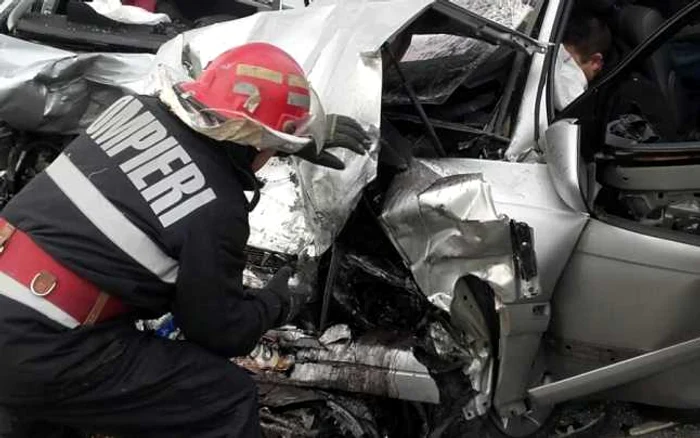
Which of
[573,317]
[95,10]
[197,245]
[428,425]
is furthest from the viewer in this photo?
[95,10]

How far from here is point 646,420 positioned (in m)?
3.14

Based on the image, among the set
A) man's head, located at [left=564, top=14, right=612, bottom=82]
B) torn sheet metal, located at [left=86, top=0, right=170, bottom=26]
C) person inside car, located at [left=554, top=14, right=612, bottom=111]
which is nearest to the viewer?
person inside car, located at [left=554, top=14, right=612, bottom=111]

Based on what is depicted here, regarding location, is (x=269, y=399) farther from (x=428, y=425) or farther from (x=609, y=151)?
(x=609, y=151)

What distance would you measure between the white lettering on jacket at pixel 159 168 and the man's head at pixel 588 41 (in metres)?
1.93

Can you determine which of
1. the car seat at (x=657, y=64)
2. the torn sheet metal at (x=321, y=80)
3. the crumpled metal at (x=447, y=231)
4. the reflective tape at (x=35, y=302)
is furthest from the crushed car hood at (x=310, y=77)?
the reflective tape at (x=35, y=302)

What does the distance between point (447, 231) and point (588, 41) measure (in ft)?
4.89

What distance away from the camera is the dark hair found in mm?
3686

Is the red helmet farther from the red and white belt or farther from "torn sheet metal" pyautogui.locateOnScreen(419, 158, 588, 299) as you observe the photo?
"torn sheet metal" pyautogui.locateOnScreen(419, 158, 588, 299)

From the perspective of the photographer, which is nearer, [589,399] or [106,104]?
[589,399]

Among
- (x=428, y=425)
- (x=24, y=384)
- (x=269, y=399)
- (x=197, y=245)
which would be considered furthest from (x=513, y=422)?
(x=24, y=384)

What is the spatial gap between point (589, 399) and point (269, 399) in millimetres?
1087

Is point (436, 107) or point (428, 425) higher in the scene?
point (436, 107)

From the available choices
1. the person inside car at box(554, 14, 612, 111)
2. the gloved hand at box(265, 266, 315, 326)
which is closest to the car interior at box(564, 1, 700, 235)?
the person inside car at box(554, 14, 612, 111)

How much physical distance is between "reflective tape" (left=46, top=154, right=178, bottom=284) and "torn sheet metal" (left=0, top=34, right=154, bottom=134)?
1.72 meters
